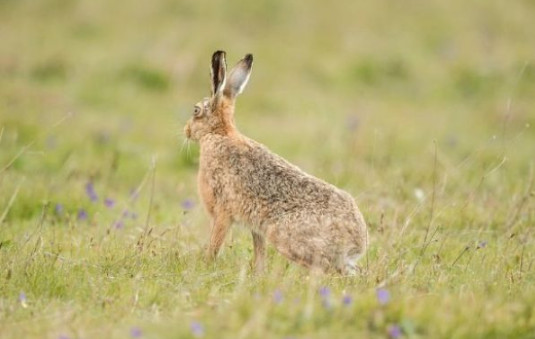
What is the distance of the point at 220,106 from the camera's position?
25.2 ft

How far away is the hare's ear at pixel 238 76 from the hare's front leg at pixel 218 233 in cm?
137

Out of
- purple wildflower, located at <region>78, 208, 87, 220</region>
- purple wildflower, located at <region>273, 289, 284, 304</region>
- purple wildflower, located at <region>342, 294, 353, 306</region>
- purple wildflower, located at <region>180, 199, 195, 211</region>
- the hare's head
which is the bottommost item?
purple wildflower, located at <region>180, 199, 195, 211</region>

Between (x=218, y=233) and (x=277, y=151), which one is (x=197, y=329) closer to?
(x=218, y=233)

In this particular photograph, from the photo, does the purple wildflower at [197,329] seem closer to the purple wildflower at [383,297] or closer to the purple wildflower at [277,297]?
the purple wildflower at [277,297]

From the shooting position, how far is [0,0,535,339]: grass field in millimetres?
5023

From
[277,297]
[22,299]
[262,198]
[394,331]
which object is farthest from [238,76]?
[394,331]

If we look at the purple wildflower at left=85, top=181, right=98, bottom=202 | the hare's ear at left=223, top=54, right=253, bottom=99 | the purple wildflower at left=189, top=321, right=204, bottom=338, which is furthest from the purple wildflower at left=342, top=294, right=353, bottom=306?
the purple wildflower at left=85, top=181, right=98, bottom=202

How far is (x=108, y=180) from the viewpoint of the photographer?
10.1 meters

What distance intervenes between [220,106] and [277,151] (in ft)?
15.4

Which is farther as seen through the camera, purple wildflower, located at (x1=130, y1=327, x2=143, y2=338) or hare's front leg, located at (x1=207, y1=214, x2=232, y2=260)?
hare's front leg, located at (x1=207, y1=214, x2=232, y2=260)

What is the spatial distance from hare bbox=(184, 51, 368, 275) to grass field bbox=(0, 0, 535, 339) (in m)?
0.21

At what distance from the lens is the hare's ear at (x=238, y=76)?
297 inches

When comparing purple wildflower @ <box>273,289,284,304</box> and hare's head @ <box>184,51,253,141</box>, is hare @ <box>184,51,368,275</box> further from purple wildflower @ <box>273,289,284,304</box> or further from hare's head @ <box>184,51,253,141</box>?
purple wildflower @ <box>273,289,284,304</box>

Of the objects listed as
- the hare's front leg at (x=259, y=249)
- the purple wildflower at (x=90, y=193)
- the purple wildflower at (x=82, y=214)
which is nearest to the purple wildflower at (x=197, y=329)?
the hare's front leg at (x=259, y=249)
